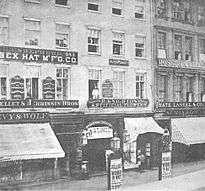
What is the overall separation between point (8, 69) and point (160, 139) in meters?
10.4

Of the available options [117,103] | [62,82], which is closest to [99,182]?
[117,103]

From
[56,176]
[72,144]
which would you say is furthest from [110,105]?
[56,176]

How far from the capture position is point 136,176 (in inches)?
867

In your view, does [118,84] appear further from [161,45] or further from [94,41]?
[161,45]

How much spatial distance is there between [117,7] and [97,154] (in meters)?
8.35

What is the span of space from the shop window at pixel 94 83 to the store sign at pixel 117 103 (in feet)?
1.11

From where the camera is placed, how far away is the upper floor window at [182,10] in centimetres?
2605

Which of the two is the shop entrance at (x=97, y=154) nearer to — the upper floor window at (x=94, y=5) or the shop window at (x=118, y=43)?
the shop window at (x=118, y=43)

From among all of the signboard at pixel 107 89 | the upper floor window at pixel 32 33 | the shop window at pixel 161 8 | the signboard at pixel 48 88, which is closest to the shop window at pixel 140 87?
the signboard at pixel 107 89

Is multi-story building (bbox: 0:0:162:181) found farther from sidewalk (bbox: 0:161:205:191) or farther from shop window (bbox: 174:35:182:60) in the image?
shop window (bbox: 174:35:182:60)

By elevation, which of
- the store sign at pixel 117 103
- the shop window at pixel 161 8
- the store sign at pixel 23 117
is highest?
the shop window at pixel 161 8

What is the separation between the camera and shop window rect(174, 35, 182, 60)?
2597 centimetres

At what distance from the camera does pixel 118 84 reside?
23.3 meters

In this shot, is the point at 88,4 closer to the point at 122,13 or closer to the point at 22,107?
the point at 122,13
